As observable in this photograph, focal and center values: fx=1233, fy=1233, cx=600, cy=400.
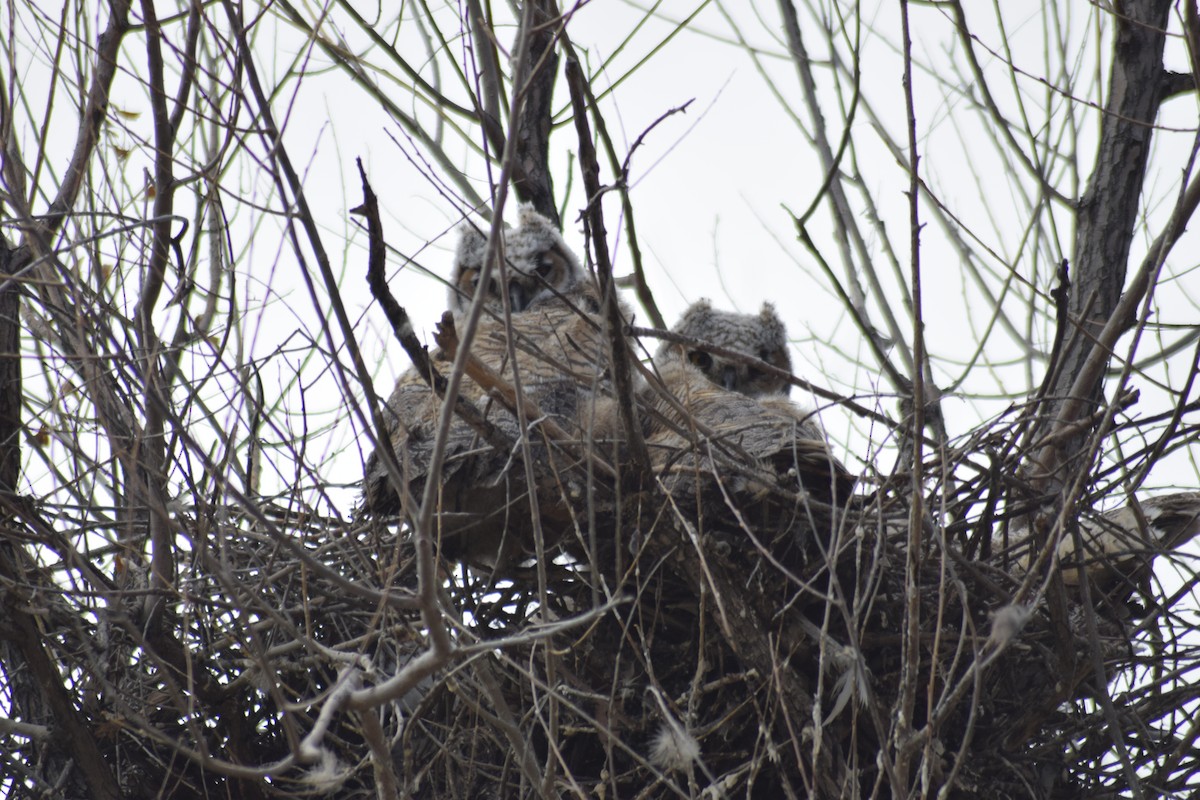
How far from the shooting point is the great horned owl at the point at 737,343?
15.4 feet

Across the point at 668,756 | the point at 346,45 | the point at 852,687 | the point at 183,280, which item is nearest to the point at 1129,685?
the point at 852,687

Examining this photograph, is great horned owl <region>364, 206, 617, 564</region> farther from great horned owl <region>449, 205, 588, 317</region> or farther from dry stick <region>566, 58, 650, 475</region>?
great horned owl <region>449, 205, 588, 317</region>

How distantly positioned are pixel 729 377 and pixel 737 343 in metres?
0.52

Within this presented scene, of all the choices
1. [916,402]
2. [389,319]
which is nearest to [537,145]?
[389,319]

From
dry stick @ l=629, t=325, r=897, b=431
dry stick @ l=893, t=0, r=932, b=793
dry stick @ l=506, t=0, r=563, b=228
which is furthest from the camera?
dry stick @ l=506, t=0, r=563, b=228

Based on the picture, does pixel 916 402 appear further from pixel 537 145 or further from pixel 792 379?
pixel 537 145

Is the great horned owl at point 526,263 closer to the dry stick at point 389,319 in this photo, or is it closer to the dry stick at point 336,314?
the dry stick at point 389,319

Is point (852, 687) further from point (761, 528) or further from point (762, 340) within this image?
point (762, 340)

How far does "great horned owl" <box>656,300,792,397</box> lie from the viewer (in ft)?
15.4

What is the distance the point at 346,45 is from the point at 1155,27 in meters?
2.47

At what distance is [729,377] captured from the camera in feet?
15.2

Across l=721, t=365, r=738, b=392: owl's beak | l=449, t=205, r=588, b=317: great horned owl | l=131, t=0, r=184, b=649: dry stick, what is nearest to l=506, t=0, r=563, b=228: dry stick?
l=449, t=205, r=588, b=317: great horned owl

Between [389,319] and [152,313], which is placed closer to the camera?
[389,319]

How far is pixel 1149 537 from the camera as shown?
10.8 ft
